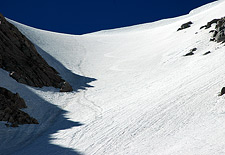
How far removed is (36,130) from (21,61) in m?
9.57

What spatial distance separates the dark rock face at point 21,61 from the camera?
17484 millimetres

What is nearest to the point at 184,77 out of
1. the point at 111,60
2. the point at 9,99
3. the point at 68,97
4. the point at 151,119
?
the point at 151,119

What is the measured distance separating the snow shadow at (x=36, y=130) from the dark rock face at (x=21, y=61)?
1.62 meters

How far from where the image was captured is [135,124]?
10188mm

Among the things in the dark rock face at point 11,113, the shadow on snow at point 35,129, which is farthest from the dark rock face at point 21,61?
the dark rock face at point 11,113

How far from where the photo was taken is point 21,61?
18953 millimetres

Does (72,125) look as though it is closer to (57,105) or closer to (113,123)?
(113,123)

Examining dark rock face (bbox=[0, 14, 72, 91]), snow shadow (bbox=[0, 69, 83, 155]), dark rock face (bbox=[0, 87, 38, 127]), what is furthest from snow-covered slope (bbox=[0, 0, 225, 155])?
dark rock face (bbox=[0, 14, 72, 91])

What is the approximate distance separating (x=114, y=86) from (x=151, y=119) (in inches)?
A: 367

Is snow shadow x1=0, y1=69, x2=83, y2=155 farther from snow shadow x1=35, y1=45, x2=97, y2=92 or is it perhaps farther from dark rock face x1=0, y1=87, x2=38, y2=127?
snow shadow x1=35, y1=45, x2=97, y2=92

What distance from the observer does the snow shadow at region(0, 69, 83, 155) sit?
28.8 ft

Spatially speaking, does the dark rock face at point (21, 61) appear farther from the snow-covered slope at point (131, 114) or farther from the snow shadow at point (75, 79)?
the snow shadow at point (75, 79)

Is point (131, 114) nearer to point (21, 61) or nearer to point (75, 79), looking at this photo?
point (21, 61)

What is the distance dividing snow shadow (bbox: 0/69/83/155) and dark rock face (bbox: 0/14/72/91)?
5.31ft
